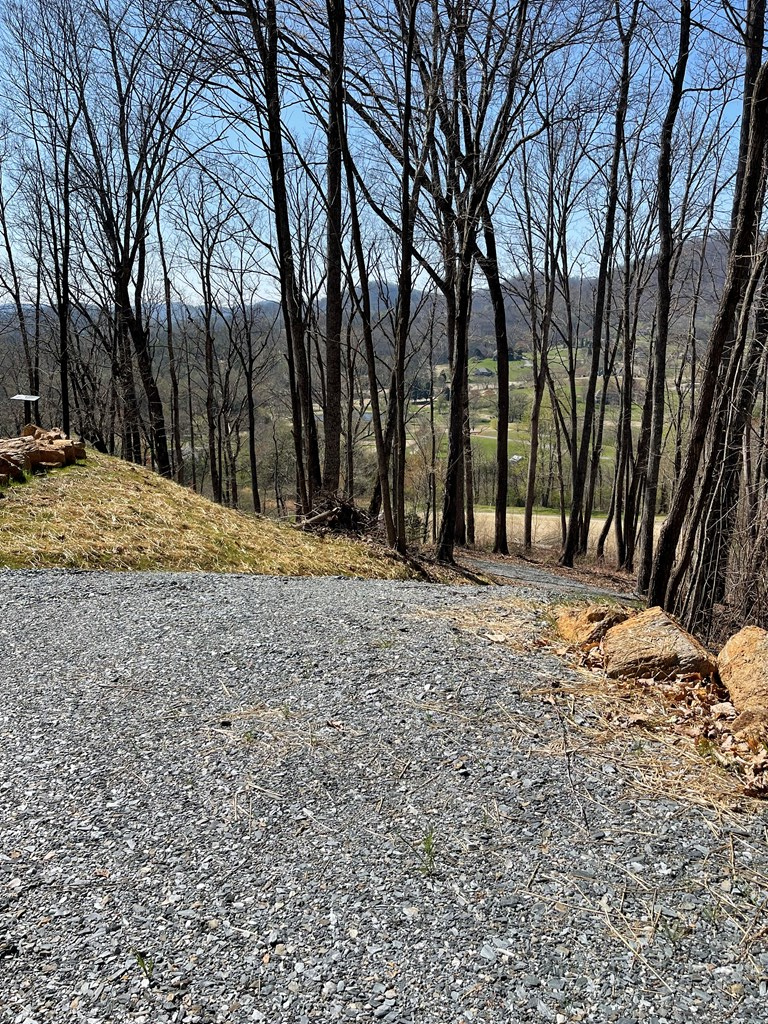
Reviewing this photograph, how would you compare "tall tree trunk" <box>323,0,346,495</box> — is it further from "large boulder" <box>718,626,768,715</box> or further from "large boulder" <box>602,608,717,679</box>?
"large boulder" <box>718,626,768,715</box>

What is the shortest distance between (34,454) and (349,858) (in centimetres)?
686

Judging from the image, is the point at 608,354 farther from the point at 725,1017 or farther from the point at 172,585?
the point at 725,1017

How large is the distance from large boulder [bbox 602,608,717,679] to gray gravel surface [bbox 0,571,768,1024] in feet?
1.03

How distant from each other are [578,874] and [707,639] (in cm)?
469

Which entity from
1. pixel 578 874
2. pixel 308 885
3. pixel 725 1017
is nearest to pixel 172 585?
pixel 308 885

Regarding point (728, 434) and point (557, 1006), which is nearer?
point (557, 1006)

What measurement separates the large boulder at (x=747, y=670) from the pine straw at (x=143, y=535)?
4.32 meters

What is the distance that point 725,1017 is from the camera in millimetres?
1541

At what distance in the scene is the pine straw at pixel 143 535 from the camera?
5922mm

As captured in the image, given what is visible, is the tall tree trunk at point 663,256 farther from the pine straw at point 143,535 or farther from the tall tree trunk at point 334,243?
the pine straw at point 143,535

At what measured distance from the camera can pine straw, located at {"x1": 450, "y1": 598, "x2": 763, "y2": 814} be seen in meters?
2.44

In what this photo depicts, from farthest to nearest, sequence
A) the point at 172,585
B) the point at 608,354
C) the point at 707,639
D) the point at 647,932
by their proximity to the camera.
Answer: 1. the point at 608,354
2. the point at 707,639
3. the point at 172,585
4. the point at 647,932

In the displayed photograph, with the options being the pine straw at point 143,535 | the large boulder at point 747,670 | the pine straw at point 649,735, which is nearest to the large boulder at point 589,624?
the pine straw at point 649,735

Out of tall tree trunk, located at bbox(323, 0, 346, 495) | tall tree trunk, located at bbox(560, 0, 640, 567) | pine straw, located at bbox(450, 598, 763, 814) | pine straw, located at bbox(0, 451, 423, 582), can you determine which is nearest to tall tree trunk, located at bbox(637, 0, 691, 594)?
tall tree trunk, located at bbox(560, 0, 640, 567)
